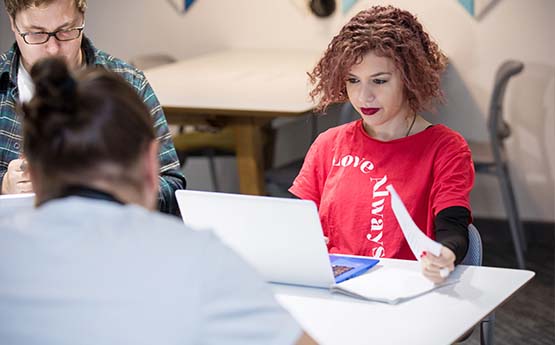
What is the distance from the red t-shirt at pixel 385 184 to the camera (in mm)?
2451

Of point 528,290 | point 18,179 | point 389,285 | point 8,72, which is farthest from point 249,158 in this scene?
point 389,285

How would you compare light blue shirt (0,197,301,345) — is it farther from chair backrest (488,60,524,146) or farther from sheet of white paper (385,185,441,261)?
chair backrest (488,60,524,146)

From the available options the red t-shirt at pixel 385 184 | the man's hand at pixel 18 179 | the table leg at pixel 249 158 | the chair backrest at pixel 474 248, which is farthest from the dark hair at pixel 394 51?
the table leg at pixel 249 158

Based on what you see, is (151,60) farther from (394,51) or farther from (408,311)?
(408,311)

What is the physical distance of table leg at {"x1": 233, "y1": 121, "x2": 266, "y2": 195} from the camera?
4.41 metres

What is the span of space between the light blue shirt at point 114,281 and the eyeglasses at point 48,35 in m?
1.35

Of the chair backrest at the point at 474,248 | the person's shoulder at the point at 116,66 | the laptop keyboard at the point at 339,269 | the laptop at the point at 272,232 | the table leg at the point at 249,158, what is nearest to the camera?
the laptop at the point at 272,232

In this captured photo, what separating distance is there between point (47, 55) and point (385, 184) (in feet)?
3.00

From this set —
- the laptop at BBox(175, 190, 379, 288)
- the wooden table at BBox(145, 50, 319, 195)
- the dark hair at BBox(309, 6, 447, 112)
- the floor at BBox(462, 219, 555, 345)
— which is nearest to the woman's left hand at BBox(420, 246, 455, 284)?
the laptop at BBox(175, 190, 379, 288)

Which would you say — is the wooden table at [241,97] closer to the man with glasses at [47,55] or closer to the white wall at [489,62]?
the white wall at [489,62]

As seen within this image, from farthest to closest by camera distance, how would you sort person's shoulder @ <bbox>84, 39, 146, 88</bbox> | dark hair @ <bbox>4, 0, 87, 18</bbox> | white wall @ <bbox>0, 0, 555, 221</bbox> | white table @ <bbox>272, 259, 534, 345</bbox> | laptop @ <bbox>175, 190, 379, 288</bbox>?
white wall @ <bbox>0, 0, 555, 221</bbox> < person's shoulder @ <bbox>84, 39, 146, 88</bbox> < dark hair @ <bbox>4, 0, 87, 18</bbox> < laptop @ <bbox>175, 190, 379, 288</bbox> < white table @ <bbox>272, 259, 534, 345</bbox>

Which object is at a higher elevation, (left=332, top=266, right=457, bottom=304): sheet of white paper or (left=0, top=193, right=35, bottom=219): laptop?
(left=0, top=193, right=35, bottom=219): laptop

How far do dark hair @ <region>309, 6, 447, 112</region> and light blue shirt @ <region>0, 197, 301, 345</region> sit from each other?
127 cm

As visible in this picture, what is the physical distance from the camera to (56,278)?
1282mm
